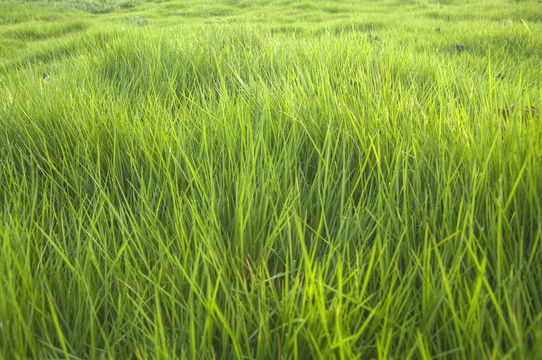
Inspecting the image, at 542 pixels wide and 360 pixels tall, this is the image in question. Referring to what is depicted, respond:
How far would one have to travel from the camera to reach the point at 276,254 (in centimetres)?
78

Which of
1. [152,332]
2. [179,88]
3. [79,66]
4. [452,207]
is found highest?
[79,66]

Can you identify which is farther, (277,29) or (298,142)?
(277,29)

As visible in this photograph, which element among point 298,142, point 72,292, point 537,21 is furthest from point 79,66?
point 537,21

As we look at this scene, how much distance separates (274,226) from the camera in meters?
0.83

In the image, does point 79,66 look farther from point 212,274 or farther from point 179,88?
point 212,274

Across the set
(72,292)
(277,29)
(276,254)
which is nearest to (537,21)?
(277,29)

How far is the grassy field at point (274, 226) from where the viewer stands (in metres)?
0.58

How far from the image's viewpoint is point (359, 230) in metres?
0.78

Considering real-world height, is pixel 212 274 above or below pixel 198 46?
below

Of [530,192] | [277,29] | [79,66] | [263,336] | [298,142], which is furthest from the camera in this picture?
[277,29]

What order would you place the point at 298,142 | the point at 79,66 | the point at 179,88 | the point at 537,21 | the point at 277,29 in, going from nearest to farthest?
the point at 298,142, the point at 179,88, the point at 79,66, the point at 537,21, the point at 277,29

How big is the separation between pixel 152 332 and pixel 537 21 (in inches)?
288

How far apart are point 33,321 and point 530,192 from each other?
1057mm

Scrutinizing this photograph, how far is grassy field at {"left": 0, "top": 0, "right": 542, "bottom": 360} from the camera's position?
584mm
